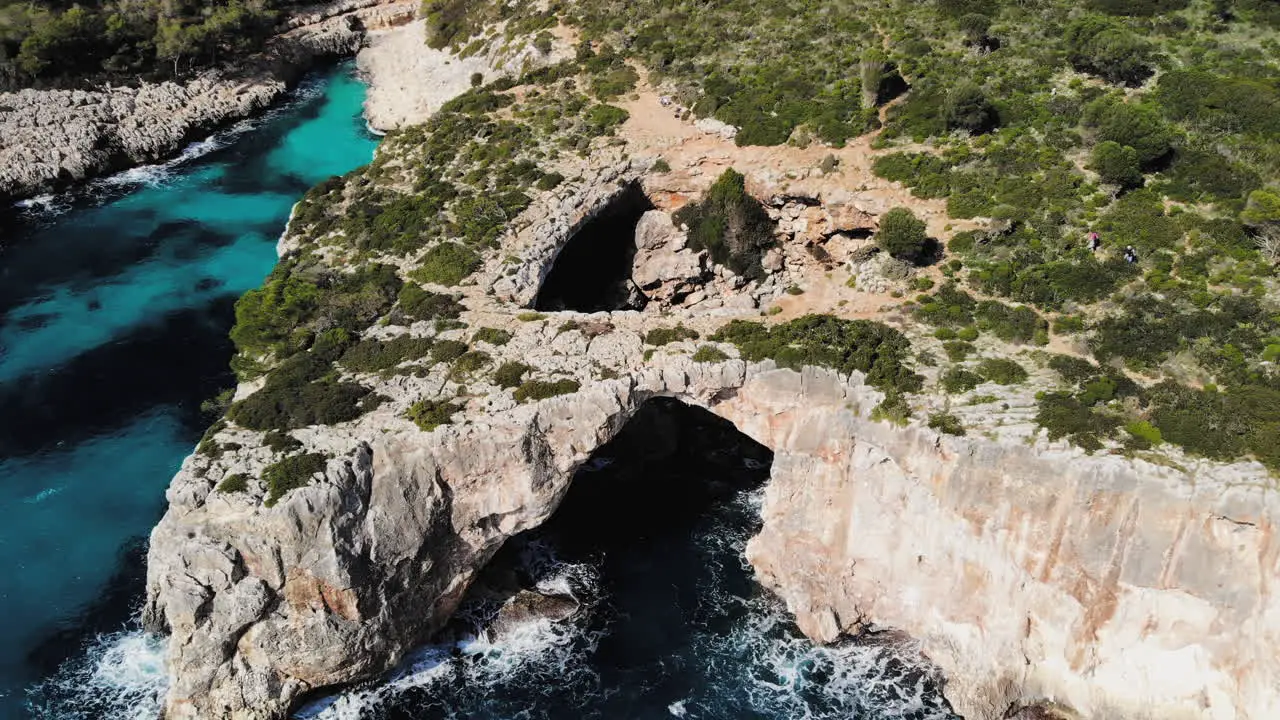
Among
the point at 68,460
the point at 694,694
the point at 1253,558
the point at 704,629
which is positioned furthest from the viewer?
the point at 68,460

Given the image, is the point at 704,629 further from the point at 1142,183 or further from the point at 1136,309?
the point at 1142,183

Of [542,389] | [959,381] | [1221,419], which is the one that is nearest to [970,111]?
[959,381]

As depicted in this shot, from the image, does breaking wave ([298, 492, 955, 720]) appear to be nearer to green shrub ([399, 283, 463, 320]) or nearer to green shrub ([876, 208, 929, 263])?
green shrub ([399, 283, 463, 320])

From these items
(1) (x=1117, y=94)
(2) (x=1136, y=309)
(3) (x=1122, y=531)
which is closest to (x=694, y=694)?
(3) (x=1122, y=531)

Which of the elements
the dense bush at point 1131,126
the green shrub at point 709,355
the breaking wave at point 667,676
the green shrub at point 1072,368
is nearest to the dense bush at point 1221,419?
the green shrub at point 1072,368

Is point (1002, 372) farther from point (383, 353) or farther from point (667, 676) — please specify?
point (383, 353)

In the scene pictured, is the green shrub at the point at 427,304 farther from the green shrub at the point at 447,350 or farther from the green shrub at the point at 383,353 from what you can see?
the green shrub at the point at 447,350
